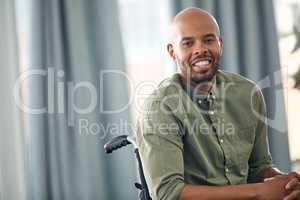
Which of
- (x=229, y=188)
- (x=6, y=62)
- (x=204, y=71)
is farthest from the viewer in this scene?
(x=6, y=62)

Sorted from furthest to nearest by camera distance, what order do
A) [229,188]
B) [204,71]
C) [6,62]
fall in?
1. [6,62]
2. [204,71]
3. [229,188]

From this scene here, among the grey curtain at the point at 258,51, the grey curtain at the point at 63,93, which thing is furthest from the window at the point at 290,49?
the grey curtain at the point at 63,93

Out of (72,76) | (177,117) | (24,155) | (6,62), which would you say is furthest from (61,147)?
(177,117)

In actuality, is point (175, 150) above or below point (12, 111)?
below

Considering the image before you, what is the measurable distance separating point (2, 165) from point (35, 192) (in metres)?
0.22

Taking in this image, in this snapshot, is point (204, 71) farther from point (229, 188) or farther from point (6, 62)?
point (6, 62)

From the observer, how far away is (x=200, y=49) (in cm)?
150

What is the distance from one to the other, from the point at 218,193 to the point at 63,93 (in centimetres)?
123

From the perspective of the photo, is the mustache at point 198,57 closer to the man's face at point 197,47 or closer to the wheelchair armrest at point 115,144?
the man's face at point 197,47

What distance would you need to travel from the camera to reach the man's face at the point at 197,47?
1.51 m

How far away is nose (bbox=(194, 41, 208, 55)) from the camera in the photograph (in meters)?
1.50

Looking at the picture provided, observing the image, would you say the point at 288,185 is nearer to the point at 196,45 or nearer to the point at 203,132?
the point at 203,132

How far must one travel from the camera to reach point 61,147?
7.59ft

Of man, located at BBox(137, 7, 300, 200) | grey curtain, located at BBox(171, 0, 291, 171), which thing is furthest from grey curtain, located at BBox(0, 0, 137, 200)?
man, located at BBox(137, 7, 300, 200)
